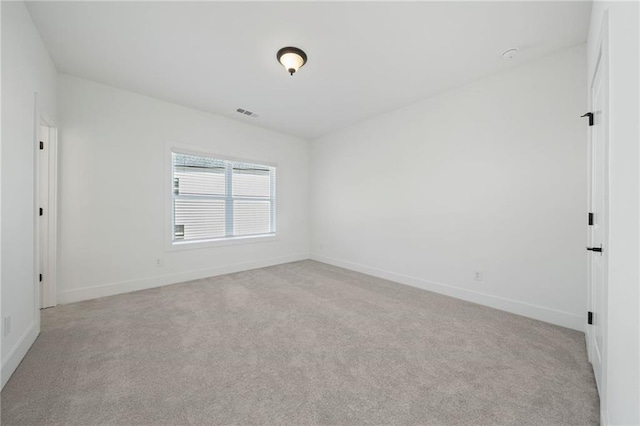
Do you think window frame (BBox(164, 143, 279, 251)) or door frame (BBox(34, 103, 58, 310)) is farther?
window frame (BBox(164, 143, 279, 251))

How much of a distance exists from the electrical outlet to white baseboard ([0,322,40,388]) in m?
0.16

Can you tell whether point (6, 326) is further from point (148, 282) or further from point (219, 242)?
point (219, 242)

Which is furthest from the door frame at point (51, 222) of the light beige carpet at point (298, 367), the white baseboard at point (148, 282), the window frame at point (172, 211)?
the window frame at point (172, 211)

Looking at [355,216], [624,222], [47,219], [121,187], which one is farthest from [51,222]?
[624,222]

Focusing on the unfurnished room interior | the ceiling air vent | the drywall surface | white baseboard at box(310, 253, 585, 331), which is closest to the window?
the unfurnished room interior

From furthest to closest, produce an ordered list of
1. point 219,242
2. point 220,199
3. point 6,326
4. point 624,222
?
point 220,199, point 219,242, point 6,326, point 624,222

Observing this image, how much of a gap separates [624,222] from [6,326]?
11.8 feet

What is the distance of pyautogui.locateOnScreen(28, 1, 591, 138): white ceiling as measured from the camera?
1983mm

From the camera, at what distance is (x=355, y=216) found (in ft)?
15.1

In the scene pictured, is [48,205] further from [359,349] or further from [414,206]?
[414,206]

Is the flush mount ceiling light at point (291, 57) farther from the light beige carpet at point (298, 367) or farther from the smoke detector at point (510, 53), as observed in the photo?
the light beige carpet at point (298, 367)

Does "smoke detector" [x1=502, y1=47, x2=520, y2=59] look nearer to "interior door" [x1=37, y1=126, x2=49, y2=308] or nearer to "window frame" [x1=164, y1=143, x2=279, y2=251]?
"window frame" [x1=164, y1=143, x2=279, y2=251]

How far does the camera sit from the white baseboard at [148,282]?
118 inches

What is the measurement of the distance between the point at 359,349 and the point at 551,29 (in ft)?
10.8
